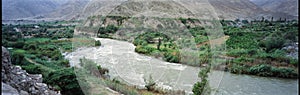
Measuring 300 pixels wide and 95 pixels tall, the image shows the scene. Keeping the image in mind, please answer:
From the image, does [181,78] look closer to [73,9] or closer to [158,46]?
[158,46]

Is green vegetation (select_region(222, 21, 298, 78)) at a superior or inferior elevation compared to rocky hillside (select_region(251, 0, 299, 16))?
inferior

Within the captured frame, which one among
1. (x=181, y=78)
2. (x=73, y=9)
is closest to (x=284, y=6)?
(x=73, y=9)

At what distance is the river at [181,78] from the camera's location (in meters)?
6.46

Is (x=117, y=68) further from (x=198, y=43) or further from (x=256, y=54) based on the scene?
(x=256, y=54)

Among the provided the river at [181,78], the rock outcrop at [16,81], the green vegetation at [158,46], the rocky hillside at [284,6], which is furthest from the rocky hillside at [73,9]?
the rocky hillside at [284,6]

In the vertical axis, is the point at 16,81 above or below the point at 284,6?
below

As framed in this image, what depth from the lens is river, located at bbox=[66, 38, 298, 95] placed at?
255 inches

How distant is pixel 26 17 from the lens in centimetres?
4344

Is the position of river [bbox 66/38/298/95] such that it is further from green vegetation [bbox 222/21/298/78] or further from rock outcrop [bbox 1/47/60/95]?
rock outcrop [bbox 1/47/60/95]

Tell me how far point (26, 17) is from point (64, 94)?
41909 millimetres

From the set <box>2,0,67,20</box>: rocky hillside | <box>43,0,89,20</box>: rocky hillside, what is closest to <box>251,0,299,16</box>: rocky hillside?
<box>43,0,89,20</box>: rocky hillside

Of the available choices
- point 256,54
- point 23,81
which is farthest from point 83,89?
point 256,54

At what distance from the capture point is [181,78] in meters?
7.38

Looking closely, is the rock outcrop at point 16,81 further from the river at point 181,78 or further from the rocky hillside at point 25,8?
the rocky hillside at point 25,8
